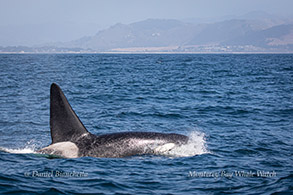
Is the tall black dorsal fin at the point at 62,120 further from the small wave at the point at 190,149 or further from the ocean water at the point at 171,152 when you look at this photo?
the small wave at the point at 190,149

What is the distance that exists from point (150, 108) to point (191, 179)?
1102 centimetres

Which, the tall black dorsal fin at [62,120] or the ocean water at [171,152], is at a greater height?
the tall black dorsal fin at [62,120]

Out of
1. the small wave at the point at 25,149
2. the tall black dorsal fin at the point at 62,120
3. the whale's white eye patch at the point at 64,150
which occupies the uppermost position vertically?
the tall black dorsal fin at the point at 62,120

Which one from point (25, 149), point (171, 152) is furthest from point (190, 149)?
point (25, 149)

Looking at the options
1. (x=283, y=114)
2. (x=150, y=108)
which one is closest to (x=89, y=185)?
(x=150, y=108)

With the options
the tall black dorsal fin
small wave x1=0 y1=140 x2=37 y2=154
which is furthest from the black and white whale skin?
small wave x1=0 y1=140 x2=37 y2=154

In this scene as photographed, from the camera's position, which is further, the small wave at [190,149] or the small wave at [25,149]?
the small wave at [25,149]

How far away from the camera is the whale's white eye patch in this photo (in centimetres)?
1018

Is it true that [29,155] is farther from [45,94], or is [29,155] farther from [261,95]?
[261,95]

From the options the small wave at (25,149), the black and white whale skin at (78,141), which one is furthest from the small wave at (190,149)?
the small wave at (25,149)

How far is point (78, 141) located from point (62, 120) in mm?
769

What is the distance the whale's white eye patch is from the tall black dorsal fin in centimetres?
14

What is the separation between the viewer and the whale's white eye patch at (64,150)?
10183mm

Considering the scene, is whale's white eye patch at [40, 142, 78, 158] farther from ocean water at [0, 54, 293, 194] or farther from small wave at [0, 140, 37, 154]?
small wave at [0, 140, 37, 154]
